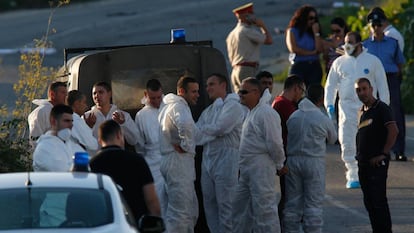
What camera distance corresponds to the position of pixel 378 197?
44.0 feet

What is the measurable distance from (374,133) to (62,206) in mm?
4953

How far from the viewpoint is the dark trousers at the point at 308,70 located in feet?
66.0

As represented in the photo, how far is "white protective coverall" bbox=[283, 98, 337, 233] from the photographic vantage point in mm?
13555

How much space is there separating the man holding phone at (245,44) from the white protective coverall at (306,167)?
20.7 ft

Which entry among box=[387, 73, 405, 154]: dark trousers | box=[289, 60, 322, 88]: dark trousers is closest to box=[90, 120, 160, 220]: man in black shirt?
box=[387, 73, 405, 154]: dark trousers

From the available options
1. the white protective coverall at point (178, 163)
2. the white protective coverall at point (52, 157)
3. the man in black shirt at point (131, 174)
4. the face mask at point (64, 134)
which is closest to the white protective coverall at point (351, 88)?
the white protective coverall at point (178, 163)

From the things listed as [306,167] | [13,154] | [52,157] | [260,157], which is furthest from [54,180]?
[13,154]

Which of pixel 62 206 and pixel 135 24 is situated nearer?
pixel 62 206

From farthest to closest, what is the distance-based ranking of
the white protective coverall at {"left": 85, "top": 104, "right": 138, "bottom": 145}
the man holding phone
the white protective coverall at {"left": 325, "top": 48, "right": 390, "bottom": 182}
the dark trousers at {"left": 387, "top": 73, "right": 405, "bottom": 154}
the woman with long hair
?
the man holding phone
the woman with long hair
the dark trousers at {"left": 387, "top": 73, "right": 405, "bottom": 154}
the white protective coverall at {"left": 325, "top": 48, "right": 390, "bottom": 182}
the white protective coverall at {"left": 85, "top": 104, "right": 138, "bottom": 145}

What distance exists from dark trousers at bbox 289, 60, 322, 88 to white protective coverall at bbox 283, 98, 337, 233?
635 cm

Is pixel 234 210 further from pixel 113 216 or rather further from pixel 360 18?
pixel 360 18

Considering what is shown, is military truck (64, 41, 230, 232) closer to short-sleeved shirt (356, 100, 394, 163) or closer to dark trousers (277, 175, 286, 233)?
dark trousers (277, 175, 286, 233)

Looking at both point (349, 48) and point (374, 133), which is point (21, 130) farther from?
point (374, 133)

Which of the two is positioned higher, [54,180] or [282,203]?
[54,180]
